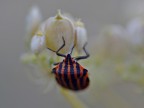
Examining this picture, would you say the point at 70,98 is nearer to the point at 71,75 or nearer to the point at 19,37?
the point at 71,75

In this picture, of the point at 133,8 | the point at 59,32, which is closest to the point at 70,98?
the point at 59,32

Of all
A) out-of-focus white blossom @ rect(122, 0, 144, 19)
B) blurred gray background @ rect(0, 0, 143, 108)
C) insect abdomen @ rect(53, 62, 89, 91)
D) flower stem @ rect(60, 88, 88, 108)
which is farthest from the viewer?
blurred gray background @ rect(0, 0, 143, 108)

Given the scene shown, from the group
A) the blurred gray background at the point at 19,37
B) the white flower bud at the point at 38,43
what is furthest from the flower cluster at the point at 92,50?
the blurred gray background at the point at 19,37

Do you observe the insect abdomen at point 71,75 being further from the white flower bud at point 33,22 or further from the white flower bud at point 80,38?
the white flower bud at point 33,22

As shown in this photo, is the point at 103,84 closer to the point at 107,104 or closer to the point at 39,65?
the point at 107,104

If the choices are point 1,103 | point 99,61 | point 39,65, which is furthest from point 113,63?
point 1,103

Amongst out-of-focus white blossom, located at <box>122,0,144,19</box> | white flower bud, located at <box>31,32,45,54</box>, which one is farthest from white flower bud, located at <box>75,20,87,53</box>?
out-of-focus white blossom, located at <box>122,0,144,19</box>

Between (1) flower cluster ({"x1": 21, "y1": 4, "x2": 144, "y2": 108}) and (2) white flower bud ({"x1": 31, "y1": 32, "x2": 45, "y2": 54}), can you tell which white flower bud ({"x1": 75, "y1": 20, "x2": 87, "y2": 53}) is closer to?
(1) flower cluster ({"x1": 21, "y1": 4, "x2": 144, "y2": 108})
